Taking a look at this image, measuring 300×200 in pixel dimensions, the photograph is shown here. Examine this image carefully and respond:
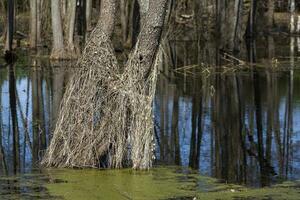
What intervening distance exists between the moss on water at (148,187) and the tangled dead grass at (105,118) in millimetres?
297

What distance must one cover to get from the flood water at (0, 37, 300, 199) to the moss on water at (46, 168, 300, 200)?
37cm

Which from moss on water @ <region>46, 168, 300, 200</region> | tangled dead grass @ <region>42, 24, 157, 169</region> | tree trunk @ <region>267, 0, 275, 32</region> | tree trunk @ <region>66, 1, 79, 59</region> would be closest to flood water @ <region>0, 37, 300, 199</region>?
Result: moss on water @ <region>46, 168, 300, 200</region>

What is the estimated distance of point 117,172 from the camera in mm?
9492

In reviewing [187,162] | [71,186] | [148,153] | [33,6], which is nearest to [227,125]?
[187,162]

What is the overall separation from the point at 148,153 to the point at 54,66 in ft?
60.1

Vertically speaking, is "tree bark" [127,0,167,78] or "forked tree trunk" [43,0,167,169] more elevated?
"tree bark" [127,0,167,78]

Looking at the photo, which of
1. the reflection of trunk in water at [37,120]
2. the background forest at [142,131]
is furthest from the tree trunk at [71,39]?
the background forest at [142,131]

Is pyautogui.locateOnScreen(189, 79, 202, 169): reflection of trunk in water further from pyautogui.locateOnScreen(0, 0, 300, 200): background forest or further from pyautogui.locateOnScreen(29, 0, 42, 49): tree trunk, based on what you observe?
pyautogui.locateOnScreen(29, 0, 42, 49): tree trunk

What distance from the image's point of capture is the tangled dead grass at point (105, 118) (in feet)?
31.5

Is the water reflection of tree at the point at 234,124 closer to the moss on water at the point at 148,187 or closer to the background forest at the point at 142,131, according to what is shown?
the background forest at the point at 142,131

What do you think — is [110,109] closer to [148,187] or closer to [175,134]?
[148,187]

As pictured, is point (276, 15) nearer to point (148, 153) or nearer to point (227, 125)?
point (227, 125)

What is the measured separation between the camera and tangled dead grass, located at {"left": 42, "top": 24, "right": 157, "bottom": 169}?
9609 millimetres

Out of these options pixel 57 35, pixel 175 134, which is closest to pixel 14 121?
pixel 175 134
